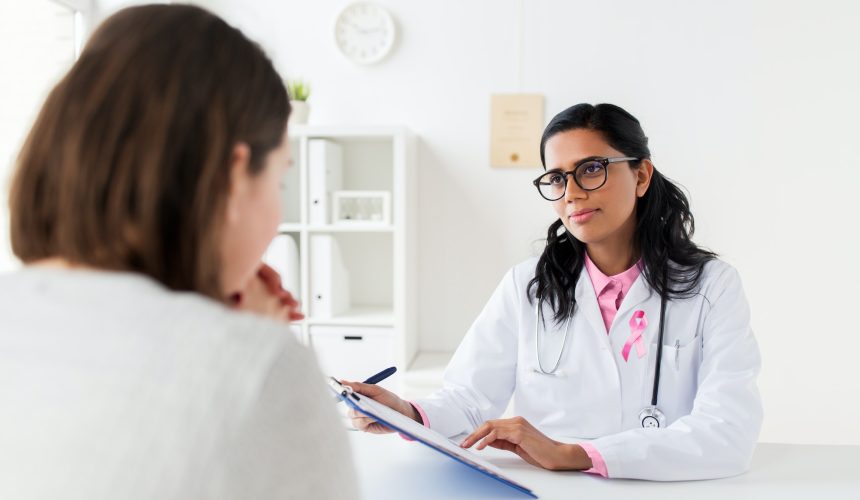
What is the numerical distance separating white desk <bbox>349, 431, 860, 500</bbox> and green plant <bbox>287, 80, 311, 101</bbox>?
1803mm

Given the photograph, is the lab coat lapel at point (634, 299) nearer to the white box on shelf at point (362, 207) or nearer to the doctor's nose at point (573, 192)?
the doctor's nose at point (573, 192)

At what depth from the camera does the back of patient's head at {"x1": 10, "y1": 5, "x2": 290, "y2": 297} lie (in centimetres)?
56

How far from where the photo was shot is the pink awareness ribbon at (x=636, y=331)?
161 centimetres

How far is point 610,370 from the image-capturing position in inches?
63.8

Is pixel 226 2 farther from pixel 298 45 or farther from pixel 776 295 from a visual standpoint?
pixel 776 295

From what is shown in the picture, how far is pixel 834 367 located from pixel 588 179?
179 centimetres

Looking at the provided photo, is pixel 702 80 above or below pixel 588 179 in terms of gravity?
above

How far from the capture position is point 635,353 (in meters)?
1.61

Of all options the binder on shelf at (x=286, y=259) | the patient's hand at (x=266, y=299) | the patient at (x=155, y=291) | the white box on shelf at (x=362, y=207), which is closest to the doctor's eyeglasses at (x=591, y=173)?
the patient's hand at (x=266, y=299)

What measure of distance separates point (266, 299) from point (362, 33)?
7.70 ft

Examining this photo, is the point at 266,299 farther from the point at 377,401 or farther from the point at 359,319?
the point at 359,319

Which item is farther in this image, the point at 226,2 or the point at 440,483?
the point at 226,2

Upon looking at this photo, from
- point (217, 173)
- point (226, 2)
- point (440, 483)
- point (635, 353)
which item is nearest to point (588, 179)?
point (635, 353)

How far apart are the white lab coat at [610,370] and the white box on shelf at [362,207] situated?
1.06 meters
